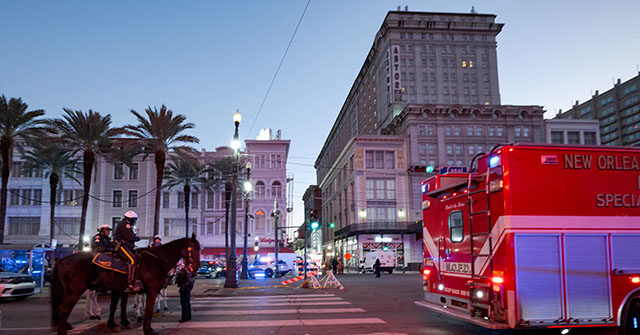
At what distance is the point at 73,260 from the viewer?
943 cm

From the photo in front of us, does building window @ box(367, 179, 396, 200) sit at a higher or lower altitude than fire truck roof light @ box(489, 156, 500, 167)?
higher

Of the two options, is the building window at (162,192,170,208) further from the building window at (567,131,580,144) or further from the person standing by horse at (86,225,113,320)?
the building window at (567,131,580,144)

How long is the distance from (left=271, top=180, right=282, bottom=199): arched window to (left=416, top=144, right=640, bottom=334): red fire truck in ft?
181

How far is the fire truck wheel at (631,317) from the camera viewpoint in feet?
26.2

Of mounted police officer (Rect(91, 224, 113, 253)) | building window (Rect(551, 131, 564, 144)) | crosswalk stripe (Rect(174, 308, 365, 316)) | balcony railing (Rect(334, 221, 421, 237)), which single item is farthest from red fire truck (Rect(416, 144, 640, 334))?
building window (Rect(551, 131, 564, 144))

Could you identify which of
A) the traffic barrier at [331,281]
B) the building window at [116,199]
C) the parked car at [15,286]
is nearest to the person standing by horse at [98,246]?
the parked car at [15,286]

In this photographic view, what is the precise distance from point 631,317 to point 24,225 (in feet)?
211

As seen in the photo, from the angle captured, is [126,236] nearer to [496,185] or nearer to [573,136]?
[496,185]

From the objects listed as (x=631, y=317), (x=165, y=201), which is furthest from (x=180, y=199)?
(x=631, y=317)

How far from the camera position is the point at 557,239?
26.3ft

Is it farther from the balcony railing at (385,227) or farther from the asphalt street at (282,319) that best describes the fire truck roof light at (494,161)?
the balcony railing at (385,227)

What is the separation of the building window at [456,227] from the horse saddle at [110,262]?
20.5 feet

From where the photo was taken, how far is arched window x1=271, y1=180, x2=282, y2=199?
63.2m

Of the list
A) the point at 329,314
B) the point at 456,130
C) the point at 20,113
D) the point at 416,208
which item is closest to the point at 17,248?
the point at 20,113
